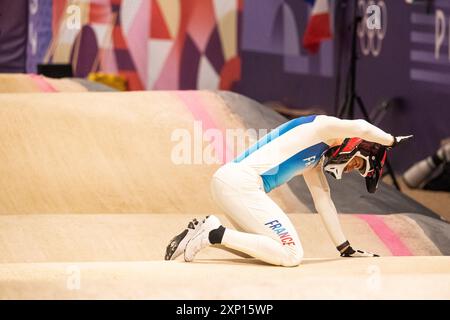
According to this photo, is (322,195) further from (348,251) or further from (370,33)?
(370,33)

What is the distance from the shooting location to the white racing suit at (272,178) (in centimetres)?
550

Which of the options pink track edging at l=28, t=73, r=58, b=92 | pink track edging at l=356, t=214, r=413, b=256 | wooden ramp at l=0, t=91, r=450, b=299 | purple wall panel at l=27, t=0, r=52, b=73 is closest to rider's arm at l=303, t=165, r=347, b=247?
wooden ramp at l=0, t=91, r=450, b=299

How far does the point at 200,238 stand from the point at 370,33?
23.8 feet

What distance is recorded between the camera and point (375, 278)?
4.99m

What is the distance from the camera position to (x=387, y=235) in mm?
7414

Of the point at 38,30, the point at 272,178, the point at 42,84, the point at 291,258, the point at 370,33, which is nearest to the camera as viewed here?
the point at 291,258

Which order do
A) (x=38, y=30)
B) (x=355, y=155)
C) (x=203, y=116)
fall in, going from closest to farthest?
1. (x=355, y=155)
2. (x=203, y=116)
3. (x=38, y=30)

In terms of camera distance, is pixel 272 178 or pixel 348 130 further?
pixel 272 178

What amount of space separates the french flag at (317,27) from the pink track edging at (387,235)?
18.0ft

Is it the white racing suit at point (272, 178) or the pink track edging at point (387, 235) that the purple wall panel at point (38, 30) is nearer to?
the pink track edging at point (387, 235)

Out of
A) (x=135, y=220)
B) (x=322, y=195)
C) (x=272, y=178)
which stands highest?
(x=272, y=178)

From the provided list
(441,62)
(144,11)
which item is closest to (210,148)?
(441,62)

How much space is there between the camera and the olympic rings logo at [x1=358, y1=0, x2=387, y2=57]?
1195cm

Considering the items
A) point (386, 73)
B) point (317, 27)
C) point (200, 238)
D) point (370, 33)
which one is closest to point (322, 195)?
point (200, 238)
